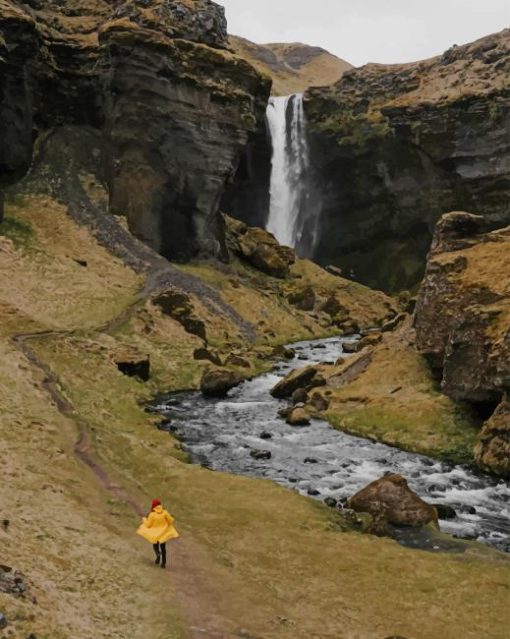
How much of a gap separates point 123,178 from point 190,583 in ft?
257

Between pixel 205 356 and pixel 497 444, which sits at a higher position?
pixel 497 444

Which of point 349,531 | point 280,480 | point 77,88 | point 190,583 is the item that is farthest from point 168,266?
point 190,583

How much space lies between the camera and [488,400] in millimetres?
43312

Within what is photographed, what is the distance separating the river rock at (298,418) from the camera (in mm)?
46656

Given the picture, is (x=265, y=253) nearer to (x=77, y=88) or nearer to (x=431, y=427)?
(x=77, y=88)

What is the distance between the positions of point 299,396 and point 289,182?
3483 inches

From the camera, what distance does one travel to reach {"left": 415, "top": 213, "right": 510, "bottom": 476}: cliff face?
38.9m

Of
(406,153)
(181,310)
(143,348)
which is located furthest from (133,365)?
(406,153)

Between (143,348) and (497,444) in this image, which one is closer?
(497,444)

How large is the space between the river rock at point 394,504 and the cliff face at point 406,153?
99947 mm

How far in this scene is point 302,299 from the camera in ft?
323

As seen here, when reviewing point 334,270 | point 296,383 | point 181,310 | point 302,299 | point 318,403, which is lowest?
point 318,403

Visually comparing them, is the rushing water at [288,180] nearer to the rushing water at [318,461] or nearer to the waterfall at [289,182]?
the waterfall at [289,182]

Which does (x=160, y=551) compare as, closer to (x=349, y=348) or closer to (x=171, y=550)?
(x=171, y=550)
